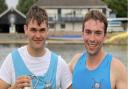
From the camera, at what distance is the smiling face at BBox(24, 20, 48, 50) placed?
4.30m

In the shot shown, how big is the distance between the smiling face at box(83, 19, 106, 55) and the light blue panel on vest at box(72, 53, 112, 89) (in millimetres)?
147

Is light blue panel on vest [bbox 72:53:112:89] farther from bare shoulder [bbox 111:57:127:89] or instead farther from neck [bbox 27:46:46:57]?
neck [bbox 27:46:46:57]

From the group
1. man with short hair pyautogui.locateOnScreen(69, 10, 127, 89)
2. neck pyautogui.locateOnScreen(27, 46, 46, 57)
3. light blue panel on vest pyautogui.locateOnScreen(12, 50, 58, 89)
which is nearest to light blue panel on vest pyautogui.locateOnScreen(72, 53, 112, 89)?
man with short hair pyautogui.locateOnScreen(69, 10, 127, 89)

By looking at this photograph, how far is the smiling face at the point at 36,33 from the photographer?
430cm

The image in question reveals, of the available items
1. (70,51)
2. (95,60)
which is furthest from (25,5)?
(95,60)

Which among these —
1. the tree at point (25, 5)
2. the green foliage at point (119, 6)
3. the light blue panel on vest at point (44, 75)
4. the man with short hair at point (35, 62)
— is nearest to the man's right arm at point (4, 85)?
the man with short hair at point (35, 62)

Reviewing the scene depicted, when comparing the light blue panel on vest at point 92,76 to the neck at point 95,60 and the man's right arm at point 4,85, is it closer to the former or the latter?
the neck at point 95,60

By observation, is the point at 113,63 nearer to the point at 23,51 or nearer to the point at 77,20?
the point at 23,51

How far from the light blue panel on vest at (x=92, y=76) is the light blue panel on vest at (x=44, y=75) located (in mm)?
260

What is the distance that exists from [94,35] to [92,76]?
0.36 m

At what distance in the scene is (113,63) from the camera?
4508 millimetres

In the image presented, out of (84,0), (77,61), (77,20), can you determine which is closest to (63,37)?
(77,20)

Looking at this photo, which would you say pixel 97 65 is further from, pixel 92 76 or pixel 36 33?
pixel 36 33

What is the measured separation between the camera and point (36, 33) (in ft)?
14.2
